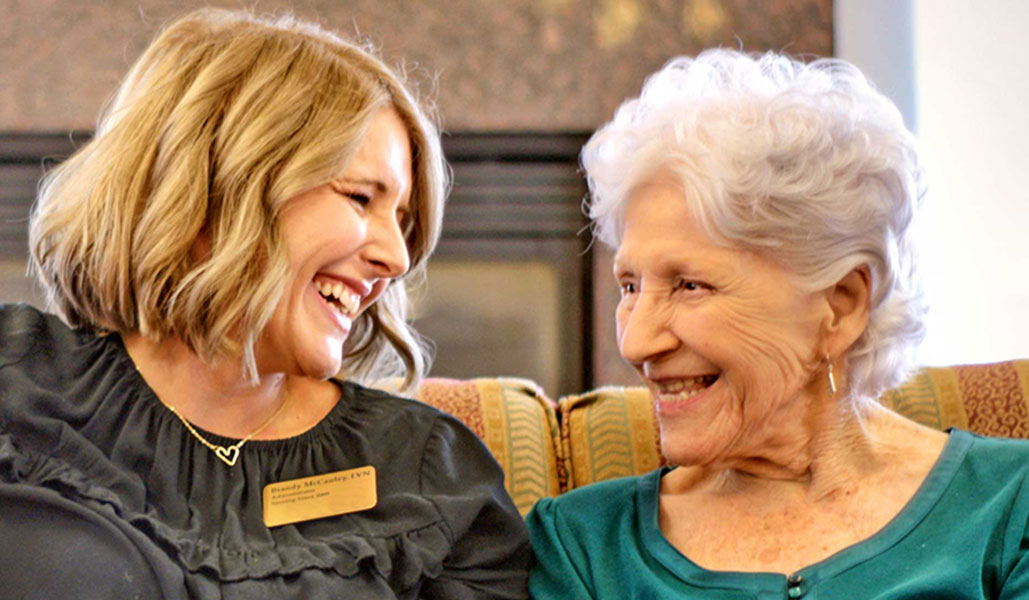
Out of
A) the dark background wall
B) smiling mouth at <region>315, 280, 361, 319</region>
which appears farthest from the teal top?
the dark background wall

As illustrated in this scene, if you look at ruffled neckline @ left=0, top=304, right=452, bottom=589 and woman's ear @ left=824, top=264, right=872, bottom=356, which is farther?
woman's ear @ left=824, top=264, right=872, bottom=356

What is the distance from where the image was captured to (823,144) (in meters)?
1.52

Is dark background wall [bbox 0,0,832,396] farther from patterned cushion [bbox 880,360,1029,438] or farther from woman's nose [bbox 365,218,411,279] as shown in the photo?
woman's nose [bbox 365,218,411,279]

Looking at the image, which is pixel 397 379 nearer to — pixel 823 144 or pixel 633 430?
pixel 633 430

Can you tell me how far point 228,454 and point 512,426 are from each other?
1.79ft

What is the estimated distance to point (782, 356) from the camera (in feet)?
5.00

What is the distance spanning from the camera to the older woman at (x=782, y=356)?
4.86 ft

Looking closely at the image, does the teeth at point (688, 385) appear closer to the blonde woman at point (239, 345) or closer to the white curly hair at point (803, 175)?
→ the white curly hair at point (803, 175)

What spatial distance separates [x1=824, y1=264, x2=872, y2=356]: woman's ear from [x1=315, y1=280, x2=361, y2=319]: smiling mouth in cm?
68

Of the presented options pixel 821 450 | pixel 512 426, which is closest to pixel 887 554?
pixel 821 450

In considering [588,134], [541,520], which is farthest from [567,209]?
[541,520]

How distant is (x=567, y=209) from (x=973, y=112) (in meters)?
1.44

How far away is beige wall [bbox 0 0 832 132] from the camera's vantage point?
12.9 ft

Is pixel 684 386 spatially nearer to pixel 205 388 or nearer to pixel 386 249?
pixel 386 249
